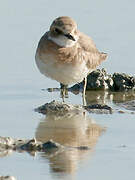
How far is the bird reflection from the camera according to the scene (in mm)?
7492

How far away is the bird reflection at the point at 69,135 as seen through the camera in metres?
7.49

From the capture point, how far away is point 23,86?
11617 mm

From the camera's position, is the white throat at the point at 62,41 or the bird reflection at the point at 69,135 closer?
the bird reflection at the point at 69,135

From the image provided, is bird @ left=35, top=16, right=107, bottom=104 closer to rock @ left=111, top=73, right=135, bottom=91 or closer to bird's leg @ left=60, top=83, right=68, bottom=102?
bird's leg @ left=60, top=83, right=68, bottom=102

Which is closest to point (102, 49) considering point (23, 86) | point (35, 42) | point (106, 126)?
point (35, 42)

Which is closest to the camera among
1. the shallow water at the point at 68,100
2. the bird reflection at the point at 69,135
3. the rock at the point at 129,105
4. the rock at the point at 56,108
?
the shallow water at the point at 68,100

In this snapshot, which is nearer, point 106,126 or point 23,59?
point 106,126

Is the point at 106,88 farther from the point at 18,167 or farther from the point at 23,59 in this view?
the point at 18,167

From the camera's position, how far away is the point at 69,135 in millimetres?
8836

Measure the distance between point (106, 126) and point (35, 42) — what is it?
446 cm

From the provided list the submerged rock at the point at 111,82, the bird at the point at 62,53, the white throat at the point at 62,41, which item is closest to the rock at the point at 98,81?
the submerged rock at the point at 111,82

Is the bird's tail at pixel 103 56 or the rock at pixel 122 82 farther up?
the bird's tail at pixel 103 56

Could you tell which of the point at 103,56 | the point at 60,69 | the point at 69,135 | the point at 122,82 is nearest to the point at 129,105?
the point at 60,69

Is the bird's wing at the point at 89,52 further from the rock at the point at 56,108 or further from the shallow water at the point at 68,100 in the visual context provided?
the rock at the point at 56,108
